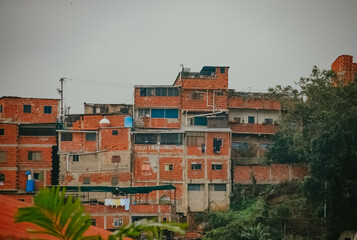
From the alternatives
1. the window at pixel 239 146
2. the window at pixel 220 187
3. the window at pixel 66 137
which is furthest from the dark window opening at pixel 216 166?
the window at pixel 66 137

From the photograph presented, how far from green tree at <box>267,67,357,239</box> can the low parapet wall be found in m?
1.23

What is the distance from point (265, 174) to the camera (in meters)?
29.9

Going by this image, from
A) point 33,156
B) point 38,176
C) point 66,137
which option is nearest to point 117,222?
point 38,176

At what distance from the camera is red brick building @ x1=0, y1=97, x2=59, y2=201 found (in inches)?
1161

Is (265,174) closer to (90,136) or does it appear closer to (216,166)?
(216,166)

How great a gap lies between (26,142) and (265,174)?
51.2ft

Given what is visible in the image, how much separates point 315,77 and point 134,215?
14.1m

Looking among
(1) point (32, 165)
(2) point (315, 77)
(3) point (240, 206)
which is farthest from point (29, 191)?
(2) point (315, 77)

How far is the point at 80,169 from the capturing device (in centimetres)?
2953

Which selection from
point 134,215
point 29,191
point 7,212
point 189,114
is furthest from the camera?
point 189,114

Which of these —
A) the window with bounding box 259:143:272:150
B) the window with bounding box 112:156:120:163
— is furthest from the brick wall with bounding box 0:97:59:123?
the window with bounding box 259:143:272:150

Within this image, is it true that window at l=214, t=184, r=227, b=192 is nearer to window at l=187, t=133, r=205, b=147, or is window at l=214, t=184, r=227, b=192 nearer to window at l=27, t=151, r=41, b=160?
window at l=187, t=133, r=205, b=147

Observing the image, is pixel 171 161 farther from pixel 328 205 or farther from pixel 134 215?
pixel 328 205

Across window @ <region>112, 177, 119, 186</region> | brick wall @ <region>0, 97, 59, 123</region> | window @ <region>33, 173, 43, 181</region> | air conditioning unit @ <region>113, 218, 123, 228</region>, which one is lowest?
air conditioning unit @ <region>113, 218, 123, 228</region>
